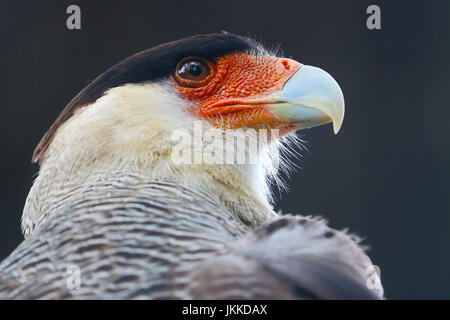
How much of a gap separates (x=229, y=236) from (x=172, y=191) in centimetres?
21

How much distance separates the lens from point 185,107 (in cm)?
177

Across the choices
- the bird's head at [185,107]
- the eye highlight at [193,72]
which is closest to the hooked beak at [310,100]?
the bird's head at [185,107]

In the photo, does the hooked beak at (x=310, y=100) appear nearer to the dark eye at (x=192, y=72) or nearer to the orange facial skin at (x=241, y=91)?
the orange facial skin at (x=241, y=91)

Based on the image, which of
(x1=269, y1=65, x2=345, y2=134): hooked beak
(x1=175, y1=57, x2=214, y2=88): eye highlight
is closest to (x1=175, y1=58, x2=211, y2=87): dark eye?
(x1=175, y1=57, x2=214, y2=88): eye highlight

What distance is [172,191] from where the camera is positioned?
1.49m

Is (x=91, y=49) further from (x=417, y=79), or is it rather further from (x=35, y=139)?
(x=417, y=79)

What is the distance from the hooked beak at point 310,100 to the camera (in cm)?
166

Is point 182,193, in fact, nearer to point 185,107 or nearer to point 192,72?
point 185,107

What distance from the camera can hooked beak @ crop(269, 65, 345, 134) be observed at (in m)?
1.66

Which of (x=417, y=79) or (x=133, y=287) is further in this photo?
(x=417, y=79)

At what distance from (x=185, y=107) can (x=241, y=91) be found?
0.63 ft

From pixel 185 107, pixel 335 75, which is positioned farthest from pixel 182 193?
pixel 335 75

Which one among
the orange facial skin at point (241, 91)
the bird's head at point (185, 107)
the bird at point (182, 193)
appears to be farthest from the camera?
the orange facial skin at point (241, 91)
